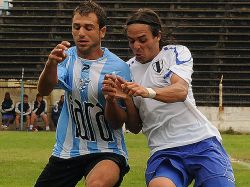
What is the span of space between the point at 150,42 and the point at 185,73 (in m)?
0.40

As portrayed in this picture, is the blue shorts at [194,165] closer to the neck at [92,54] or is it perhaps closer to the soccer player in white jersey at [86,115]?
the soccer player in white jersey at [86,115]

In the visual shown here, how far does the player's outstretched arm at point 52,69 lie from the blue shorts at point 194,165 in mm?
1087

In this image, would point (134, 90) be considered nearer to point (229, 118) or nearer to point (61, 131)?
point (61, 131)

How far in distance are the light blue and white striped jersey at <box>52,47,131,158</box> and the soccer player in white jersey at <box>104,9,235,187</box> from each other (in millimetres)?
293

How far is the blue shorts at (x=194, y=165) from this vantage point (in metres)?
6.82

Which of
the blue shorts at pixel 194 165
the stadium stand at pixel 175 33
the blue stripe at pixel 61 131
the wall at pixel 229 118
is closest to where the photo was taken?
the blue shorts at pixel 194 165

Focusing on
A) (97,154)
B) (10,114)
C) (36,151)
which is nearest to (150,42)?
(97,154)

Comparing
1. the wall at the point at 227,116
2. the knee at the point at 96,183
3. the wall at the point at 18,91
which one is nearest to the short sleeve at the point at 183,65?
the knee at the point at 96,183

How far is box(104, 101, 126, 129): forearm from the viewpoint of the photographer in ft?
23.5

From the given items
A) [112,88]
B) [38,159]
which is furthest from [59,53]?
[38,159]

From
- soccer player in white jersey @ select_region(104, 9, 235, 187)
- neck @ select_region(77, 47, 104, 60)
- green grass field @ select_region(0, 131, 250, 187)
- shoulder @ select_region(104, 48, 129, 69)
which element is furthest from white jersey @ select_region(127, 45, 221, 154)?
green grass field @ select_region(0, 131, 250, 187)

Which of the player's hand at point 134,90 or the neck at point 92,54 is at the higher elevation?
the neck at point 92,54

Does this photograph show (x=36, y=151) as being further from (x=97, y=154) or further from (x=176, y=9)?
(x=176, y=9)

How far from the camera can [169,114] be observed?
7.12 metres
